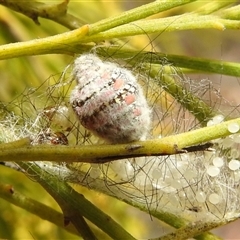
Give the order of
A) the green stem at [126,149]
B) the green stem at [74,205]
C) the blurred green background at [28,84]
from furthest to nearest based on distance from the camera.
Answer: the blurred green background at [28,84]
the green stem at [74,205]
the green stem at [126,149]

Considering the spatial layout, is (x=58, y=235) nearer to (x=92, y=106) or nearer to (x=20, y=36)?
(x=20, y=36)

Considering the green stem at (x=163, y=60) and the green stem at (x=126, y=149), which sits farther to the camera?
the green stem at (x=163, y=60)

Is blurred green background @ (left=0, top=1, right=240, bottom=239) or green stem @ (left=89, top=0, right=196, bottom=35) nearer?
green stem @ (left=89, top=0, right=196, bottom=35)

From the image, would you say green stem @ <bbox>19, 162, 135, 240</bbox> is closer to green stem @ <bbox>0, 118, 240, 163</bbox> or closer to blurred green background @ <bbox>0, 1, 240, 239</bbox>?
green stem @ <bbox>0, 118, 240, 163</bbox>

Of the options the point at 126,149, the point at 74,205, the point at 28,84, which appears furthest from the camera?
the point at 28,84

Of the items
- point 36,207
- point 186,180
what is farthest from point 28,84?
point 186,180

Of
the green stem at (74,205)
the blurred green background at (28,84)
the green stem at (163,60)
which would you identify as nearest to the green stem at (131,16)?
the green stem at (163,60)

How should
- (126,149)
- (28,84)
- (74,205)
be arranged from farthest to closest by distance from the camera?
1. (28,84)
2. (74,205)
3. (126,149)

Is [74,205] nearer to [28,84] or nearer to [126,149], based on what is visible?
[126,149]

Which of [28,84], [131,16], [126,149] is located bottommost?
[126,149]

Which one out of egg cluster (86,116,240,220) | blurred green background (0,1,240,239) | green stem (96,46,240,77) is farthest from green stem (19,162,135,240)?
blurred green background (0,1,240,239)

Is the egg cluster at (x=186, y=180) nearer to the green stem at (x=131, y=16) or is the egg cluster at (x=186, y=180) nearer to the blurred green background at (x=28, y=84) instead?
the green stem at (x=131, y=16)

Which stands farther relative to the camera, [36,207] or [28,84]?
[28,84]
